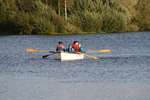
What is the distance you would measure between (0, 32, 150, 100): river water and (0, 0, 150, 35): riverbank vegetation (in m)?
27.8

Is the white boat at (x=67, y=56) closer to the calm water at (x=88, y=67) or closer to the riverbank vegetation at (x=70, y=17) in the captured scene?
the calm water at (x=88, y=67)

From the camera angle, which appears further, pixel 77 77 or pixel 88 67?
pixel 88 67

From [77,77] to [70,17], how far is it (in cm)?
4426

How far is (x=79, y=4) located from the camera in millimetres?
75562

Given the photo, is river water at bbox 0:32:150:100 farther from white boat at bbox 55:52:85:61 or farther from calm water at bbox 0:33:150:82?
white boat at bbox 55:52:85:61

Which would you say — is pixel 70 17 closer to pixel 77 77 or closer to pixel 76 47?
pixel 76 47

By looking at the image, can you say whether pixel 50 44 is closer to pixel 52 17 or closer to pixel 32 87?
pixel 52 17

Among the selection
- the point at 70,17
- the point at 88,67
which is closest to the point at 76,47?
the point at 88,67

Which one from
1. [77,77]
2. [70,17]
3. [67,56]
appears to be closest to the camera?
[77,77]

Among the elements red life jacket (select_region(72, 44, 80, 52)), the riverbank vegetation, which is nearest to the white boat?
red life jacket (select_region(72, 44, 80, 52))

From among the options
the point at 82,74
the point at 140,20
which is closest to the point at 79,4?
the point at 140,20

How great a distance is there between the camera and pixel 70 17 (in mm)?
75062

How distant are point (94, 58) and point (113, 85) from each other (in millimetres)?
12516

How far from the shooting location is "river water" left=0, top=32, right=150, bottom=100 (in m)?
25.6
